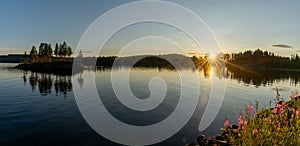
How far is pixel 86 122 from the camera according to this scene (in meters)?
21.7

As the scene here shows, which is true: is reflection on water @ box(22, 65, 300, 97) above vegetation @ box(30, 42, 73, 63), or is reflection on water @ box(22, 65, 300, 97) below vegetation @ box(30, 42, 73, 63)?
below

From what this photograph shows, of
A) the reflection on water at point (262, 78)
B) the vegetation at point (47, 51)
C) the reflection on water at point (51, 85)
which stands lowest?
the reflection on water at point (262, 78)

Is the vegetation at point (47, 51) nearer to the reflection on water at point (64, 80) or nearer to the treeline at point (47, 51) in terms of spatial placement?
the treeline at point (47, 51)

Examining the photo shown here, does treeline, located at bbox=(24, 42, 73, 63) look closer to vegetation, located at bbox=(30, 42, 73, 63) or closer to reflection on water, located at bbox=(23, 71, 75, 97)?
vegetation, located at bbox=(30, 42, 73, 63)

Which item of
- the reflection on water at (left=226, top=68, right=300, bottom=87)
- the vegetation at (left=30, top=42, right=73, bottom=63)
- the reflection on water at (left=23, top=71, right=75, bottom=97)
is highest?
the vegetation at (left=30, top=42, right=73, bottom=63)

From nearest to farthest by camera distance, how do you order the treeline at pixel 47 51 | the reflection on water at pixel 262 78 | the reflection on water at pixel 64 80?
the reflection on water at pixel 64 80 → the reflection on water at pixel 262 78 → the treeline at pixel 47 51

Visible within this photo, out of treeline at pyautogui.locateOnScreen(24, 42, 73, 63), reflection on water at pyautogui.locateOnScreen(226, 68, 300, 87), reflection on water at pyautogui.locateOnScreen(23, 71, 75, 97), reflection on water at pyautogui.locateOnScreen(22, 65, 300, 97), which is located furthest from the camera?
treeline at pyautogui.locateOnScreen(24, 42, 73, 63)

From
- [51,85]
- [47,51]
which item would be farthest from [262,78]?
[47,51]

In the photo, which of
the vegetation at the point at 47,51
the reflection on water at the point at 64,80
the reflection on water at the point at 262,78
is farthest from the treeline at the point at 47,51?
the reflection on water at the point at 262,78

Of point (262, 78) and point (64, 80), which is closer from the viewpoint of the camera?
point (64, 80)

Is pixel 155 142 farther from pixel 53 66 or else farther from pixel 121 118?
pixel 53 66

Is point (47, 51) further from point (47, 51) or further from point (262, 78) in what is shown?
point (262, 78)

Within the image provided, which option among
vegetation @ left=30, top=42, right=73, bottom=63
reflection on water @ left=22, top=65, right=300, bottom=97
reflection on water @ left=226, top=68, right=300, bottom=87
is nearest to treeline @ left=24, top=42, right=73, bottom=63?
vegetation @ left=30, top=42, right=73, bottom=63

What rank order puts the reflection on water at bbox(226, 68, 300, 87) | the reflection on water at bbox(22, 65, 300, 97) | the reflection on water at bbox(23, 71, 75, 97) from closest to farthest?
the reflection on water at bbox(23, 71, 75, 97) → the reflection on water at bbox(22, 65, 300, 97) → the reflection on water at bbox(226, 68, 300, 87)
